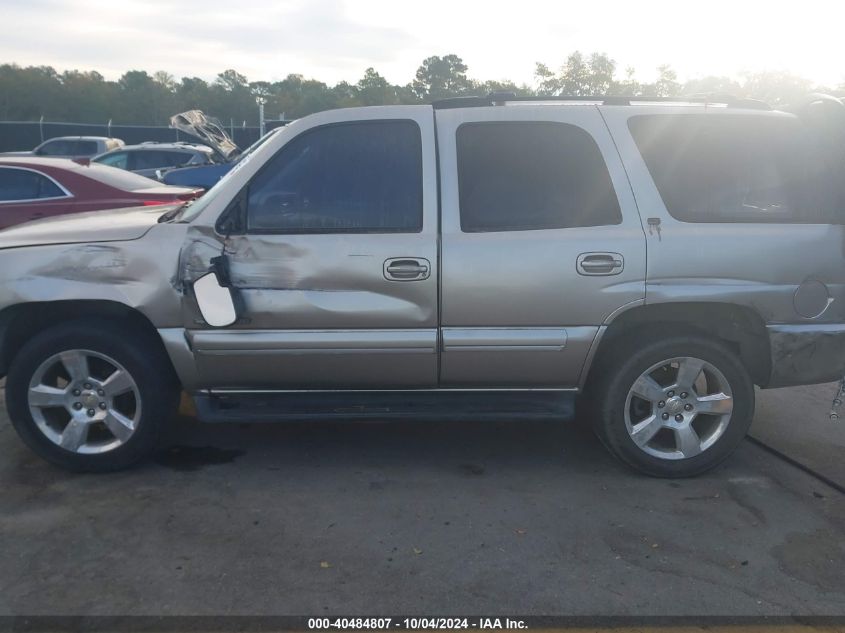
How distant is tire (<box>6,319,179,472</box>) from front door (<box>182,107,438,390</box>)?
340 mm

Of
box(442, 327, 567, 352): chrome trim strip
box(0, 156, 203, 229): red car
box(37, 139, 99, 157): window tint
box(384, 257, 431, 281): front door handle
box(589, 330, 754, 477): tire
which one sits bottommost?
box(589, 330, 754, 477): tire

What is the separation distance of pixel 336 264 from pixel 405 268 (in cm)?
35

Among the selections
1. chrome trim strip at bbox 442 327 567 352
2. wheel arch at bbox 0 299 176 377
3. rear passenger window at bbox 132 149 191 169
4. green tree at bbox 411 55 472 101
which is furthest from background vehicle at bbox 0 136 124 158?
chrome trim strip at bbox 442 327 567 352

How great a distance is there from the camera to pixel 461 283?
3959mm

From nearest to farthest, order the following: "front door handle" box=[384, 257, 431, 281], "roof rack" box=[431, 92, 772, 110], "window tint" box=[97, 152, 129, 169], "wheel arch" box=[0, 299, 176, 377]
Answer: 1. "front door handle" box=[384, 257, 431, 281]
2. "wheel arch" box=[0, 299, 176, 377]
3. "roof rack" box=[431, 92, 772, 110]
4. "window tint" box=[97, 152, 129, 169]

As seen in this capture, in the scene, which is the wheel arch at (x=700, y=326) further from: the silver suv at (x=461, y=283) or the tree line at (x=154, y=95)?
the tree line at (x=154, y=95)

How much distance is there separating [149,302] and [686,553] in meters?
2.86

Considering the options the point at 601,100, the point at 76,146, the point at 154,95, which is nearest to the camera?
the point at 601,100

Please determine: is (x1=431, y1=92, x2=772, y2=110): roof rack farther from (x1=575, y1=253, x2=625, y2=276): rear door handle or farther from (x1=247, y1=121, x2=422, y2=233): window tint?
(x1=575, y1=253, x2=625, y2=276): rear door handle

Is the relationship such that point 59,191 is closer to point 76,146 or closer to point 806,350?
point 806,350

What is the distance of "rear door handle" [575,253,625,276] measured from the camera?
398cm

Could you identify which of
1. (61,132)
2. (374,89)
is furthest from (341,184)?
(374,89)

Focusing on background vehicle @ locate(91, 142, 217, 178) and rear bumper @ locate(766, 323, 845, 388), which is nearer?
rear bumper @ locate(766, 323, 845, 388)

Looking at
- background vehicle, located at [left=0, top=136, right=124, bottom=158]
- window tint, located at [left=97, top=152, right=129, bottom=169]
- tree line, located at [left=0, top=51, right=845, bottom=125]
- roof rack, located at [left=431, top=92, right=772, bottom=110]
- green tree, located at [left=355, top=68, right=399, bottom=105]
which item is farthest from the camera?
tree line, located at [left=0, top=51, right=845, bottom=125]
